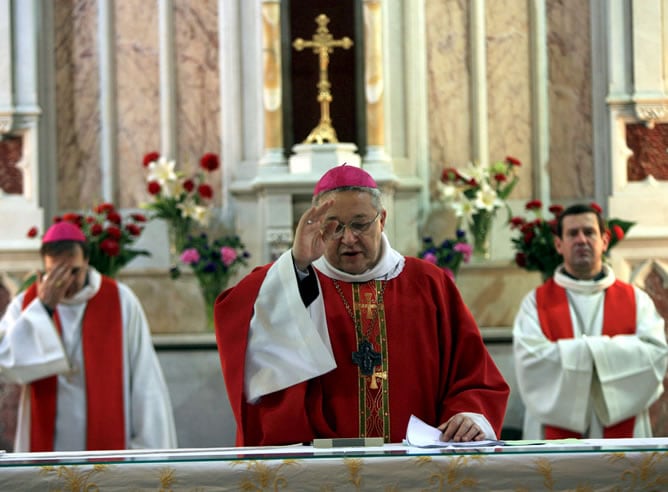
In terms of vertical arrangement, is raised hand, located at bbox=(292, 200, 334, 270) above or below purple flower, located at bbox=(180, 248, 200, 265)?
above

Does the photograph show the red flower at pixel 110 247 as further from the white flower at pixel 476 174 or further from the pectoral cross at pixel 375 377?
the pectoral cross at pixel 375 377

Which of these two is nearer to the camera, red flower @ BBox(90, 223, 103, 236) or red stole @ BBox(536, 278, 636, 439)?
red stole @ BBox(536, 278, 636, 439)

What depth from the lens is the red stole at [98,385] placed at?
6.18m

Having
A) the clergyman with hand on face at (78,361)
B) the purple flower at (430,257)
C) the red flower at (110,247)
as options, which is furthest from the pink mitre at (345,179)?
the purple flower at (430,257)

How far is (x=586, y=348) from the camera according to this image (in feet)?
19.9

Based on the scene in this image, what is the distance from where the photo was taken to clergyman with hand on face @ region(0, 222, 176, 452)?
6.12m

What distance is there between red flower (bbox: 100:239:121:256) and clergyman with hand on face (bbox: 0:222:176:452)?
0.24 metres

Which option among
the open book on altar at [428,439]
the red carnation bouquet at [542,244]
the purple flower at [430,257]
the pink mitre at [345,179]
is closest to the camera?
the open book on altar at [428,439]

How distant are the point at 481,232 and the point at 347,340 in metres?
3.59

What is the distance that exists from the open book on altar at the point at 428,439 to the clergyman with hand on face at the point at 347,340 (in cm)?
15

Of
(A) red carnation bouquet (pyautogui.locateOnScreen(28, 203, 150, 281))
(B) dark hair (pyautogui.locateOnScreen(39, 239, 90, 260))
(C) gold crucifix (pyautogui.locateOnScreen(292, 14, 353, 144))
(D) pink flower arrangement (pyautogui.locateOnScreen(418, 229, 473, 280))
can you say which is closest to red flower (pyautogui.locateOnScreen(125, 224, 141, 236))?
(A) red carnation bouquet (pyautogui.locateOnScreen(28, 203, 150, 281))

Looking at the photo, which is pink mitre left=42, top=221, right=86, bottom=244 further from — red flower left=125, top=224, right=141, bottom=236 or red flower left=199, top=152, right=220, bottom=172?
red flower left=199, top=152, right=220, bottom=172

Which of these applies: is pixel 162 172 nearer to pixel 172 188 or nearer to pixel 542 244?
pixel 172 188

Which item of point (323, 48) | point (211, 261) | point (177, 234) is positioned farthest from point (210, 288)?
point (323, 48)
